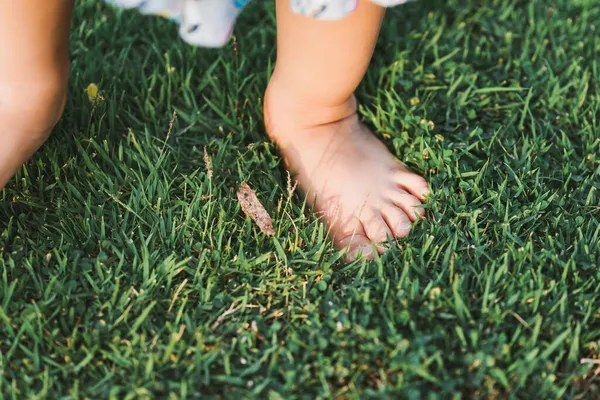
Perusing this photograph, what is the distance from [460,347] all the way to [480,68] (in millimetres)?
1005

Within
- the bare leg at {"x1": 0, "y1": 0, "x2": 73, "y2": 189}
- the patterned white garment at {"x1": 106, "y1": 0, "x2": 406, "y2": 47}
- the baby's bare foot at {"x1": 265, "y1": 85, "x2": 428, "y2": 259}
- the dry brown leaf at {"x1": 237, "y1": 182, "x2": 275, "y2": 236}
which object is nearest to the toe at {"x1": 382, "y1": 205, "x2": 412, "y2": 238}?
the baby's bare foot at {"x1": 265, "y1": 85, "x2": 428, "y2": 259}

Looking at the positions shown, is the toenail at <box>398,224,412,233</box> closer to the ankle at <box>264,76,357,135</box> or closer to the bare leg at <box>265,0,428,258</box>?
the bare leg at <box>265,0,428,258</box>

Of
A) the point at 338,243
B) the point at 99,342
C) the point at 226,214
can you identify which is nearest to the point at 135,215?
the point at 226,214

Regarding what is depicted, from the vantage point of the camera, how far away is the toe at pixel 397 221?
1.60 meters

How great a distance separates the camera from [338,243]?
1.61 meters

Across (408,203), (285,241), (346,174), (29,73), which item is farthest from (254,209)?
(29,73)

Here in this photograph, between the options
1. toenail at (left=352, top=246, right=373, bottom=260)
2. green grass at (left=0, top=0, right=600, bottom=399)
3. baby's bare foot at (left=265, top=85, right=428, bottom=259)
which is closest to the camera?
green grass at (left=0, top=0, right=600, bottom=399)

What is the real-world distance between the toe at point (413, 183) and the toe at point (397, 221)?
0.23 feet

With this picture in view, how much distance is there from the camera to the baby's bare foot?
1623mm

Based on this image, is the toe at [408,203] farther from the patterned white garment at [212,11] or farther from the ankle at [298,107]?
the patterned white garment at [212,11]

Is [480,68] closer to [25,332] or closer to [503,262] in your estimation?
[503,262]

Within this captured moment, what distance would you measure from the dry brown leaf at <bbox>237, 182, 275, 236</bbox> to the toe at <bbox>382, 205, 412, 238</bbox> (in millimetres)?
270

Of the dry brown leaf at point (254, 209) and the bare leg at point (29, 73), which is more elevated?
the bare leg at point (29, 73)

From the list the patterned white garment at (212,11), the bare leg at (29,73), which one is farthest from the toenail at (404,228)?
the bare leg at (29,73)
